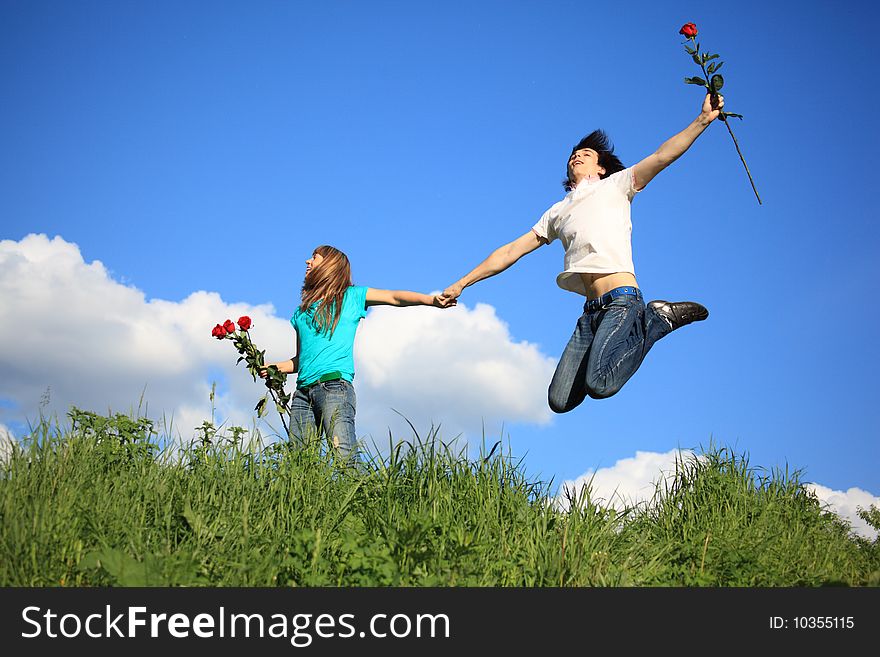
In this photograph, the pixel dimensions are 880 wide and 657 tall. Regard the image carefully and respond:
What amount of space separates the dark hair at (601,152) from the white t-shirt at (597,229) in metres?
0.43

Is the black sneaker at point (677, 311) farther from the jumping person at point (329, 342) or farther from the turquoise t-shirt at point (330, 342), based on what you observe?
the turquoise t-shirt at point (330, 342)

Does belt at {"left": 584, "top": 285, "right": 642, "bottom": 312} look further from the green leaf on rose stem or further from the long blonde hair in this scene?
the long blonde hair

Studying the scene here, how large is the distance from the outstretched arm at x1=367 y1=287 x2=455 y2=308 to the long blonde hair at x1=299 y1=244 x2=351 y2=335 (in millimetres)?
302

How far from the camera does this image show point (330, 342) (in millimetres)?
6859

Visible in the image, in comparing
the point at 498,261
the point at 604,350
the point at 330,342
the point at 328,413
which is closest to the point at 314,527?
the point at 328,413

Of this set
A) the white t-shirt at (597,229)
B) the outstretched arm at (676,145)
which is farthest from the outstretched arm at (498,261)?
the outstretched arm at (676,145)

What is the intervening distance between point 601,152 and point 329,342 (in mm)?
3103

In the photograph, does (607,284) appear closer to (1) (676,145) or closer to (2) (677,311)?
(2) (677,311)

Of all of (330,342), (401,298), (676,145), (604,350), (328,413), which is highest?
(676,145)

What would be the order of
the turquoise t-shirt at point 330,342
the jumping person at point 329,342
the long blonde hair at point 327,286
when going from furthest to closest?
the long blonde hair at point 327,286 → the turquoise t-shirt at point 330,342 → the jumping person at point 329,342

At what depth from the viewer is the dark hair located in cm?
717

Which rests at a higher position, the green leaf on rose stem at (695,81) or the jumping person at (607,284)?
the green leaf on rose stem at (695,81)

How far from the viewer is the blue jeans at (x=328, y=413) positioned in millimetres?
6449

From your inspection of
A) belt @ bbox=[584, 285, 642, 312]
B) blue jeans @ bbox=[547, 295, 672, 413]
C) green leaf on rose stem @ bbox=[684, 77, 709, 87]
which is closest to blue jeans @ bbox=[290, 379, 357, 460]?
blue jeans @ bbox=[547, 295, 672, 413]
